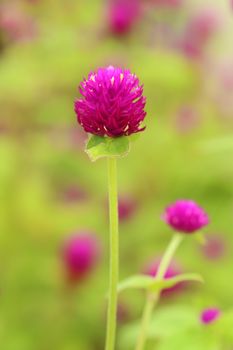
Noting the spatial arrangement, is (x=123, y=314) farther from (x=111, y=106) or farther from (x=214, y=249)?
(x=111, y=106)

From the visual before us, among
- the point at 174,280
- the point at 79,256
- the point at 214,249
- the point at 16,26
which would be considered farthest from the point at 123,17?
the point at 174,280

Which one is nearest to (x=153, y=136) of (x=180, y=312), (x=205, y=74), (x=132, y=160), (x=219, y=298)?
(x=132, y=160)

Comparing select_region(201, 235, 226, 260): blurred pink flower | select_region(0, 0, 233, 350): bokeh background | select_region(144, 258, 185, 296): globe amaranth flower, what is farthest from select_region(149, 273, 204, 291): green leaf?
select_region(201, 235, 226, 260): blurred pink flower

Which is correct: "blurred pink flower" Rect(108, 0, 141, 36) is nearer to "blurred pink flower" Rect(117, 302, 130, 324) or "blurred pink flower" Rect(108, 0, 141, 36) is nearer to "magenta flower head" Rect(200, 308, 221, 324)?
"blurred pink flower" Rect(117, 302, 130, 324)

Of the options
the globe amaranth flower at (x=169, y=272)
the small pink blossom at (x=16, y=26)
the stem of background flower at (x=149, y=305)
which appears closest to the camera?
the stem of background flower at (x=149, y=305)

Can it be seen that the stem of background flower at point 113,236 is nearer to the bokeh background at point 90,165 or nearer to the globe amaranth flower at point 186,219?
the globe amaranth flower at point 186,219

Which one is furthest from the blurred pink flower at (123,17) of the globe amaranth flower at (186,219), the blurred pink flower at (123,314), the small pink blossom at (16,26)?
the globe amaranth flower at (186,219)

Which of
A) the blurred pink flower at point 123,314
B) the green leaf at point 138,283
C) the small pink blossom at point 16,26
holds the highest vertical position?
the small pink blossom at point 16,26
